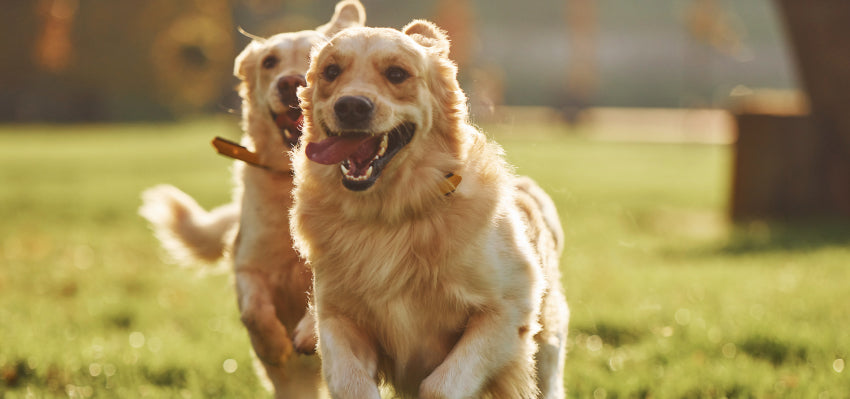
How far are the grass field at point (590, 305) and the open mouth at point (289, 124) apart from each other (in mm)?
998

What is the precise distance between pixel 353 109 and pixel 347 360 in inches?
34.2

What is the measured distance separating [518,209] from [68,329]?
133 inches

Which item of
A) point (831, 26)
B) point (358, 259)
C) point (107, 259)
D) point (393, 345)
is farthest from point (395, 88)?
point (831, 26)

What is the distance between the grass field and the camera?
4.66 metres

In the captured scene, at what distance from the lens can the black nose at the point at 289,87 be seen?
14.3 ft

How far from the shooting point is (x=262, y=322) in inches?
163

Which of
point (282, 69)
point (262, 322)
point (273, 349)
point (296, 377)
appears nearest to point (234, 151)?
point (282, 69)

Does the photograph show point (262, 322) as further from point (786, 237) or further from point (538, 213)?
point (786, 237)

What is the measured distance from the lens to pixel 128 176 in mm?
16906

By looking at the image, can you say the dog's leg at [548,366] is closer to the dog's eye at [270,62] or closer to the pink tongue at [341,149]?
the pink tongue at [341,149]

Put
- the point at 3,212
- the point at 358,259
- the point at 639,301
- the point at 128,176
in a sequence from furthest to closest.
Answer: the point at 128,176
the point at 3,212
the point at 639,301
the point at 358,259

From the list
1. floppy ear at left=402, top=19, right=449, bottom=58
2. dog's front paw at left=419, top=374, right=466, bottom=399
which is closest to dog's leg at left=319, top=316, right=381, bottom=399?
dog's front paw at left=419, top=374, right=466, bottom=399

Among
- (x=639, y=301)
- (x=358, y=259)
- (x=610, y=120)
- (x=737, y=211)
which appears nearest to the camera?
(x=358, y=259)

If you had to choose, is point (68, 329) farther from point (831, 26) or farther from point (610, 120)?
point (610, 120)
